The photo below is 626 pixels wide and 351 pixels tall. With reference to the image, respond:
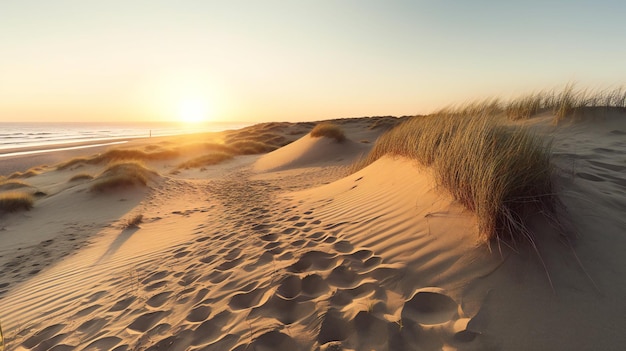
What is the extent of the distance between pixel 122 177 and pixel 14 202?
257cm

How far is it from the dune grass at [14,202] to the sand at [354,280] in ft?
11.3

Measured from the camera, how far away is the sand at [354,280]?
2057 millimetres

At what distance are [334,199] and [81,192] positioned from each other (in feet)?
27.4

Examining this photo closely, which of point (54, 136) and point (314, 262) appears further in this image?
point (54, 136)

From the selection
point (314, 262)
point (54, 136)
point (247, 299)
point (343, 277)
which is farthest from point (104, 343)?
Result: point (54, 136)

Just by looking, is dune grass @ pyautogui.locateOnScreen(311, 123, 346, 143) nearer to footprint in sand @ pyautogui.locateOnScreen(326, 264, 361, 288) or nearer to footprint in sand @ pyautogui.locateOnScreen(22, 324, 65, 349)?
footprint in sand @ pyautogui.locateOnScreen(326, 264, 361, 288)

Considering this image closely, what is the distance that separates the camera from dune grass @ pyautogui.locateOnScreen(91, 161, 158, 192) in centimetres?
960

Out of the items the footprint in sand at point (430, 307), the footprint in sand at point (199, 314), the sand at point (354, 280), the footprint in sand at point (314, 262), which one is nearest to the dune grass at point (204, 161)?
the sand at point (354, 280)

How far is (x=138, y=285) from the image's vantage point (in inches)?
143

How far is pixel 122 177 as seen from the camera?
994cm

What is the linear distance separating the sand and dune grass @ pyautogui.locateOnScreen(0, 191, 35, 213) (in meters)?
3.43

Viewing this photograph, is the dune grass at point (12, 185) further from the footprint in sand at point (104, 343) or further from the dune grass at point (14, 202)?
the footprint in sand at point (104, 343)

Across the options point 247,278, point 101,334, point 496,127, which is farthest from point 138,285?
point 496,127

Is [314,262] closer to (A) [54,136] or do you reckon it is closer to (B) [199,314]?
(B) [199,314]
